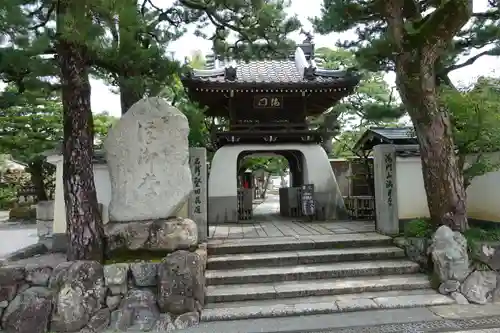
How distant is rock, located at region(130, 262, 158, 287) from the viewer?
4.97m

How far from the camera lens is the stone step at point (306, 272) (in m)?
5.74

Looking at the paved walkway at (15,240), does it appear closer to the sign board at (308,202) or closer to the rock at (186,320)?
the rock at (186,320)

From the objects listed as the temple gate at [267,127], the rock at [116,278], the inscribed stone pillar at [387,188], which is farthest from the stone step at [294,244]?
the temple gate at [267,127]

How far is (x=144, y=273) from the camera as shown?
16.4 feet

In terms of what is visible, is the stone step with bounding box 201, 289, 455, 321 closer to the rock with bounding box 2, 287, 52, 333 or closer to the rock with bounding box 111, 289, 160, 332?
the rock with bounding box 111, 289, 160, 332

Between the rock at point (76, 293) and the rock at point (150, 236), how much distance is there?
1.86 feet

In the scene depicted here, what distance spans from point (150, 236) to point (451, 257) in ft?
15.2

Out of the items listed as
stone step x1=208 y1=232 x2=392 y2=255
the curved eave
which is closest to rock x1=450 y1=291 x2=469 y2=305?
stone step x1=208 y1=232 x2=392 y2=255

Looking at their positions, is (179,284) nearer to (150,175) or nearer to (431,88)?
(150,175)

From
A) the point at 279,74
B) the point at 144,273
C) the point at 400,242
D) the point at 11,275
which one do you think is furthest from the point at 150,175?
the point at 279,74

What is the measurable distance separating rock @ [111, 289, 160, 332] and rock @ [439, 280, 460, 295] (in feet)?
13.9

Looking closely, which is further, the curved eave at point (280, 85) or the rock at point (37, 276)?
the curved eave at point (280, 85)

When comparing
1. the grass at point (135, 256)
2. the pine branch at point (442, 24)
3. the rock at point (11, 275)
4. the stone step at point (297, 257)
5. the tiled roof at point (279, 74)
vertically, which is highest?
the tiled roof at point (279, 74)

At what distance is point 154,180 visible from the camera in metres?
5.64
